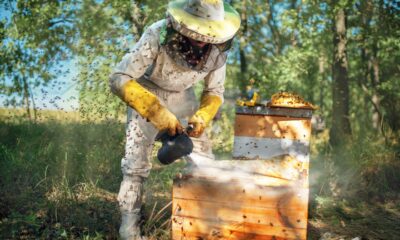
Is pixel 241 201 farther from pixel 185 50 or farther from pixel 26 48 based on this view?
pixel 26 48

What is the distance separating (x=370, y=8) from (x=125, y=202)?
6.20m

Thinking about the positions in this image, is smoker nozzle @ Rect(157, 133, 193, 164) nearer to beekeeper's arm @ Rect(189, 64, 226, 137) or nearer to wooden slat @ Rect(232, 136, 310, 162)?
beekeeper's arm @ Rect(189, 64, 226, 137)

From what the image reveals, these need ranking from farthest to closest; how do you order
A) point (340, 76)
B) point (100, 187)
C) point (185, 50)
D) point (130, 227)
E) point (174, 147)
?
point (340, 76) < point (100, 187) < point (130, 227) < point (185, 50) < point (174, 147)

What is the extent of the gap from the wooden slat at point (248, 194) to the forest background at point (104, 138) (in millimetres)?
588

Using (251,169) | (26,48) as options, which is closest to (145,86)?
(251,169)

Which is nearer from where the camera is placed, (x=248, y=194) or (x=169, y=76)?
(x=248, y=194)

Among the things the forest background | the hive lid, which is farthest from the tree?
the hive lid

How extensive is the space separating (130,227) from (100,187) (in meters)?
1.51

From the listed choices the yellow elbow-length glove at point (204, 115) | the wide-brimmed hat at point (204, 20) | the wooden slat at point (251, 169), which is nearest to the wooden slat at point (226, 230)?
the wooden slat at point (251, 169)

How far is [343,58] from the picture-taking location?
765 centimetres

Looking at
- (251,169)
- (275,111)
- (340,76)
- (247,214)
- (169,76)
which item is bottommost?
(247,214)

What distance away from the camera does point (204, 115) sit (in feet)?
9.78

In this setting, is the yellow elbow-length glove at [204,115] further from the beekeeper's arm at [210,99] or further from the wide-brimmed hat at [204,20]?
the wide-brimmed hat at [204,20]

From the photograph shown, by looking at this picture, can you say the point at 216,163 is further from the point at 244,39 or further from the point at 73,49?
the point at 244,39
